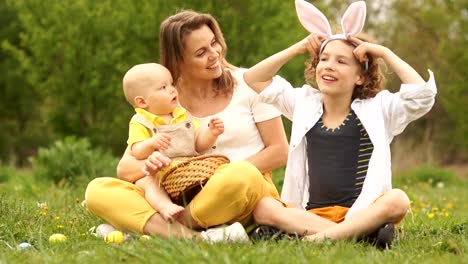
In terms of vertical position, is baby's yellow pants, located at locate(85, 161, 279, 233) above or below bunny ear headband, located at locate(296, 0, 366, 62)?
below

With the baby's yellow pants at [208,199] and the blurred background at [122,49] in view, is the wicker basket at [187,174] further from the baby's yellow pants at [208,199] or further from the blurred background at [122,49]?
the blurred background at [122,49]

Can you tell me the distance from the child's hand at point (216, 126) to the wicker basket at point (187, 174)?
12cm

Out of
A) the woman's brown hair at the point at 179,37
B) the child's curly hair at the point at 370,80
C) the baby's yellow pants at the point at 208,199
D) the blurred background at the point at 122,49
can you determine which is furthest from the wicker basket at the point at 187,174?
the blurred background at the point at 122,49

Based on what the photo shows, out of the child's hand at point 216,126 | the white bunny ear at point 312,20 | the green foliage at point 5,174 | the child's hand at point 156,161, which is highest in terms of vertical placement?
the white bunny ear at point 312,20

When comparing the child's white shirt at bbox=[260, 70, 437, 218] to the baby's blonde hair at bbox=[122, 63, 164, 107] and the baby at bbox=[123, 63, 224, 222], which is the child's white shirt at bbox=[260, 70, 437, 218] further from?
the baby's blonde hair at bbox=[122, 63, 164, 107]

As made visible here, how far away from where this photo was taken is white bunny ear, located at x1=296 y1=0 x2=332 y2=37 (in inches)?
167

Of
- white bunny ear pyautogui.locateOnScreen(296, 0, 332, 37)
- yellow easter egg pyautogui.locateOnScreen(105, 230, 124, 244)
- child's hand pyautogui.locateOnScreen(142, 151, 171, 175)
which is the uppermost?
white bunny ear pyautogui.locateOnScreen(296, 0, 332, 37)

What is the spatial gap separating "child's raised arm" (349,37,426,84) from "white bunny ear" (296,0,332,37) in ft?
0.47

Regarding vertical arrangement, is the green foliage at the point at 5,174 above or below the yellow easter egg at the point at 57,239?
below

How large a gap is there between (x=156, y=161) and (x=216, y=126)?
393 mm

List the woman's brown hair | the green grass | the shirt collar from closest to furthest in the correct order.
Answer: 1. the green grass
2. the shirt collar
3. the woman's brown hair

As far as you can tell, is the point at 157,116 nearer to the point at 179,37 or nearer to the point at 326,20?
the point at 179,37

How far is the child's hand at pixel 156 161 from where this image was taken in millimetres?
3885

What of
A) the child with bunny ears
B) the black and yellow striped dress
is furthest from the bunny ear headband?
the black and yellow striped dress
